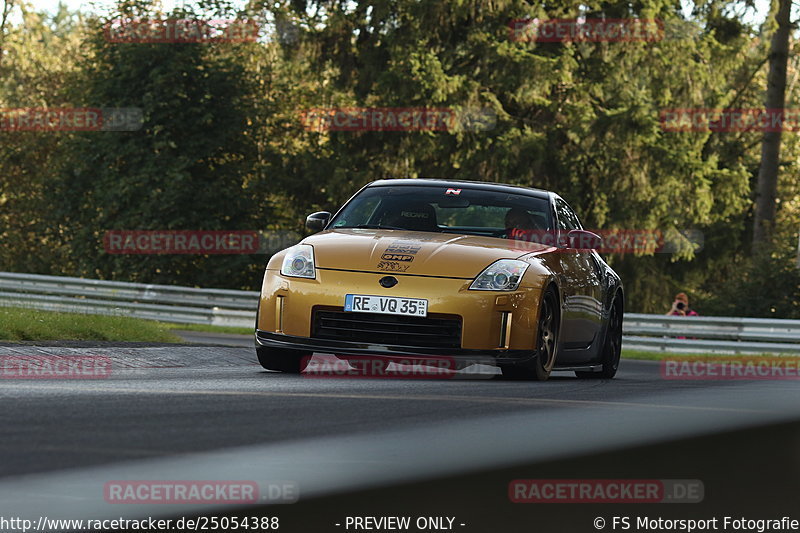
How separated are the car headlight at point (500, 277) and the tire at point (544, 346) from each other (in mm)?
316

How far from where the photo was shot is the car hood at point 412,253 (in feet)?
31.8

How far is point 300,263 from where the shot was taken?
9.95 meters

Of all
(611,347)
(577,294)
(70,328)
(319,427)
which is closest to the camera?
(319,427)

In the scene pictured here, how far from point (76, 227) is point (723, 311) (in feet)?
63.7

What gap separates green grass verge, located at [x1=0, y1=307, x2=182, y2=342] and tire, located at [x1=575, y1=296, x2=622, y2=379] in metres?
4.94

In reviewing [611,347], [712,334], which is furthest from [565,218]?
[712,334]

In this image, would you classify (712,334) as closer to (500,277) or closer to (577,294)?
(577,294)

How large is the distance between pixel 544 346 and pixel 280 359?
6.25ft

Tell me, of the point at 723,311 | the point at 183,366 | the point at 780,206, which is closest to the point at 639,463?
the point at 183,366

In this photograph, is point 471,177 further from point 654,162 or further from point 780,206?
point 780,206

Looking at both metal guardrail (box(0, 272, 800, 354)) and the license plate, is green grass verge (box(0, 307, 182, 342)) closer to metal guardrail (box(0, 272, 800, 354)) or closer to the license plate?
the license plate

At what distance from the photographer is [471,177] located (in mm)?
35938

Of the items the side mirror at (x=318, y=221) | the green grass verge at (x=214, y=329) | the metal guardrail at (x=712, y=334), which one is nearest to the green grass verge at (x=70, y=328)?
the side mirror at (x=318, y=221)

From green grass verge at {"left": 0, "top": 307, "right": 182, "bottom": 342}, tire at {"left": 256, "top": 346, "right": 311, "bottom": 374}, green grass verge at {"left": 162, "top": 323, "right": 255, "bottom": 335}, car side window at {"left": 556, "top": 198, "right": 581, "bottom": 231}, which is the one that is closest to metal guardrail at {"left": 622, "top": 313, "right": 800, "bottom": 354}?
green grass verge at {"left": 162, "top": 323, "right": 255, "bottom": 335}
